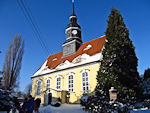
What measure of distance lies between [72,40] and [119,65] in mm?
12997

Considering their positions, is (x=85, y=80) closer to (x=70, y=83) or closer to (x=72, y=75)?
(x=72, y=75)

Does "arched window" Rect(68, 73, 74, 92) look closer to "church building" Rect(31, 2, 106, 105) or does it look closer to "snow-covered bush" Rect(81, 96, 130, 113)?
"church building" Rect(31, 2, 106, 105)

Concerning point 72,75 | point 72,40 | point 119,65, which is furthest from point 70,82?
point 119,65

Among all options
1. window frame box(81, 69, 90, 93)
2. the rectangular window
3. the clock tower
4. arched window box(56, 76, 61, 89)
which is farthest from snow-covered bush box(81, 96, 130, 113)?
the clock tower

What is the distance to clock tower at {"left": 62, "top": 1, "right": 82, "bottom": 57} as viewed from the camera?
23266mm

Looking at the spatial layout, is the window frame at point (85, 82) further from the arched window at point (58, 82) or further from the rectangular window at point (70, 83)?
the arched window at point (58, 82)

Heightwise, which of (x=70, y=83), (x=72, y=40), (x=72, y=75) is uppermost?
(x=72, y=40)

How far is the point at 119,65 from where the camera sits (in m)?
12.2

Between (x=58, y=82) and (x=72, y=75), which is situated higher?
(x=72, y=75)

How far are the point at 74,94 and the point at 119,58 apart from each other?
29.3ft

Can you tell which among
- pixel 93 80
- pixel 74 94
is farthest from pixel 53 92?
pixel 93 80

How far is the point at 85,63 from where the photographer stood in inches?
695

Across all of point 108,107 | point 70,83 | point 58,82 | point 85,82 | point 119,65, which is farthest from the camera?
point 58,82

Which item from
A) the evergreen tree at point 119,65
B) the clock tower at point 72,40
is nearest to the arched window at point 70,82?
the clock tower at point 72,40
